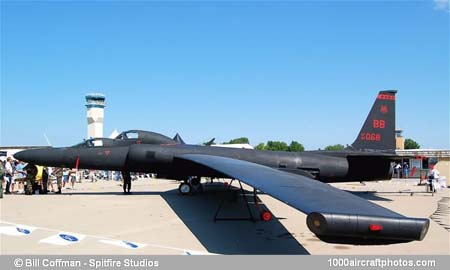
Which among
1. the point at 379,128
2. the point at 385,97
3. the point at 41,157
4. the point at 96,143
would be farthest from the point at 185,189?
the point at 385,97

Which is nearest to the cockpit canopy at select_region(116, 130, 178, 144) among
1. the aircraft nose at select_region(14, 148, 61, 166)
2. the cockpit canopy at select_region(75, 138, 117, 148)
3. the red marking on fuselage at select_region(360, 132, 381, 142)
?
the cockpit canopy at select_region(75, 138, 117, 148)

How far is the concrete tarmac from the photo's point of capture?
21.2 ft

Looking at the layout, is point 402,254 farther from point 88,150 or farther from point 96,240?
point 88,150

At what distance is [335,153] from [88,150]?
10299mm

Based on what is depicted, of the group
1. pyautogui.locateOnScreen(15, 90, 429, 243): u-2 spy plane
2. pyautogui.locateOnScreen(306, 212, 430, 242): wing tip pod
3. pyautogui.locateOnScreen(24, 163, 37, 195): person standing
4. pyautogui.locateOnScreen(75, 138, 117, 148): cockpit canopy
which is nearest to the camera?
pyautogui.locateOnScreen(306, 212, 430, 242): wing tip pod

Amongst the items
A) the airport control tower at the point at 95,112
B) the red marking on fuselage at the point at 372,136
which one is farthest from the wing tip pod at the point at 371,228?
the airport control tower at the point at 95,112

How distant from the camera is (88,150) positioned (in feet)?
50.6

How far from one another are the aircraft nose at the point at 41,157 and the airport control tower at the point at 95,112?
8131cm

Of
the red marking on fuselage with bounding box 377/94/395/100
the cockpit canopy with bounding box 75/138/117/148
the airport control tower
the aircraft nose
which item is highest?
the airport control tower

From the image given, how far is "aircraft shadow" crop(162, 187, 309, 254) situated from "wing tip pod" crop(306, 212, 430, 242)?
2.33 m

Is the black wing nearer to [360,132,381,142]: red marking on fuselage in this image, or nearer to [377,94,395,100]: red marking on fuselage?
[360,132,381,142]: red marking on fuselage

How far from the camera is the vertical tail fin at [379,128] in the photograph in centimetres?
1703

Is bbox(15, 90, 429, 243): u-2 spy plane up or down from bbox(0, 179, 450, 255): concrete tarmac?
up

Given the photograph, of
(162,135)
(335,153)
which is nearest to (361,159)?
(335,153)
